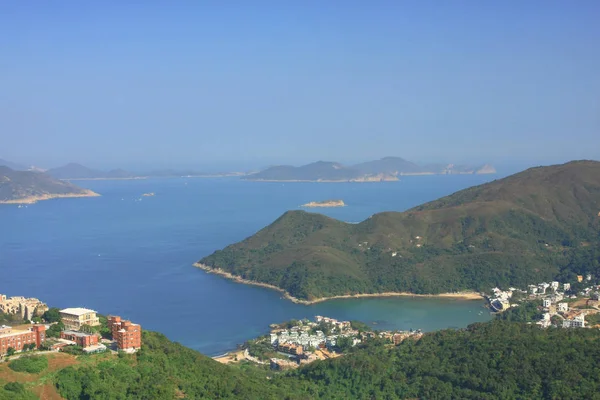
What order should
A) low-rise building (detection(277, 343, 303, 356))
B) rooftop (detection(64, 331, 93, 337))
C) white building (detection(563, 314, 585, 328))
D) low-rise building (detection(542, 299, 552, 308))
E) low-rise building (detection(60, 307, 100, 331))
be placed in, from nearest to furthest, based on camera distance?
1. rooftop (detection(64, 331, 93, 337))
2. low-rise building (detection(60, 307, 100, 331))
3. low-rise building (detection(277, 343, 303, 356))
4. white building (detection(563, 314, 585, 328))
5. low-rise building (detection(542, 299, 552, 308))

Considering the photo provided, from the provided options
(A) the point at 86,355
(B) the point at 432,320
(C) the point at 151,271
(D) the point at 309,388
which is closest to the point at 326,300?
(B) the point at 432,320

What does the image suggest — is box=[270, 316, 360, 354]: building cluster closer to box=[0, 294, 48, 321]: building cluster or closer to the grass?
box=[0, 294, 48, 321]: building cluster

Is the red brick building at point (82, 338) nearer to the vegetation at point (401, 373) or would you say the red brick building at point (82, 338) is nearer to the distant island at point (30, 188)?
the vegetation at point (401, 373)

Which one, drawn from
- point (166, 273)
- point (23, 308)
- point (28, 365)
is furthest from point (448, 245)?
point (28, 365)

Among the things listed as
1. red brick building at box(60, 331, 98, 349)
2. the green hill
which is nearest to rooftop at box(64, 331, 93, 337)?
red brick building at box(60, 331, 98, 349)

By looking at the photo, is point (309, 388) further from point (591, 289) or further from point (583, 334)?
point (591, 289)

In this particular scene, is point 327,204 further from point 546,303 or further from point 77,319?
point 77,319
